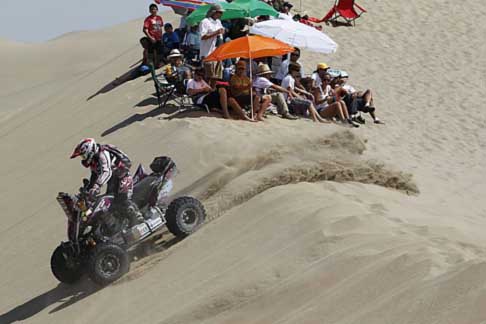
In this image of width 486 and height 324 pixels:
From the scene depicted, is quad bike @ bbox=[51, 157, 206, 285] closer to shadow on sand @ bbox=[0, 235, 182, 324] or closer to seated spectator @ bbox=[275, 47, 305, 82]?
shadow on sand @ bbox=[0, 235, 182, 324]

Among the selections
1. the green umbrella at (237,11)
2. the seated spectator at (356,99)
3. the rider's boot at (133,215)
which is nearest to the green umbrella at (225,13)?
the green umbrella at (237,11)

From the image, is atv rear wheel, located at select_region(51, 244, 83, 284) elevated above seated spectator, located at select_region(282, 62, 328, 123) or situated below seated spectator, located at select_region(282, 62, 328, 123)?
above

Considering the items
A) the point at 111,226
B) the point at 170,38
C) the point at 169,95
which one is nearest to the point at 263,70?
the point at 169,95

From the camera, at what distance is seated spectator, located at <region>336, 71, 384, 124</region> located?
16.4 m

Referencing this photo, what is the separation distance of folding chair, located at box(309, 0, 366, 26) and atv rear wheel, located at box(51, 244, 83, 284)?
47.9 ft

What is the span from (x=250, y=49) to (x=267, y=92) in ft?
3.57

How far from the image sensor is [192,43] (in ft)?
56.2

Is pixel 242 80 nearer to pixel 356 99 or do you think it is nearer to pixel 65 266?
pixel 356 99

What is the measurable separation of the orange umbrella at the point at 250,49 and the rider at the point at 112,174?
4980mm

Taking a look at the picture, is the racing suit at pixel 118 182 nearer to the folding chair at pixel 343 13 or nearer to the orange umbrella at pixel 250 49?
the orange umbrella at pixel 250 49

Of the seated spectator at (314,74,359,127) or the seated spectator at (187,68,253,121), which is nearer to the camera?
the seated spectator at (187,68,253,121)

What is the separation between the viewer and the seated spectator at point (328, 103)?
15.8m

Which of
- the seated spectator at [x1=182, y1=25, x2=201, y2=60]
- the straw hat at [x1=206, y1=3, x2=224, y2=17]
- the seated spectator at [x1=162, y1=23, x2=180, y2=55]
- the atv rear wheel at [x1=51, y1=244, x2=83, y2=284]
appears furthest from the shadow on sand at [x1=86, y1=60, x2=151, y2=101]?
the atv rear wheel at [x1=51, y1=244, x2=83, y2=284]

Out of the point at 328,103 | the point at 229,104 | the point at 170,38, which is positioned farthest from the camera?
the point at 170,38
